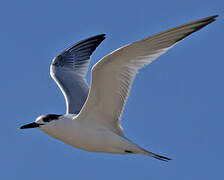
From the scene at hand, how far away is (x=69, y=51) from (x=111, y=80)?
4281mm

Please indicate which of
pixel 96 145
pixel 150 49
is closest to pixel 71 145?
pixel 96 145

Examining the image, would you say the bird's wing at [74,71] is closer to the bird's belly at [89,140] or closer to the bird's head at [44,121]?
the bird's head at [44,121]

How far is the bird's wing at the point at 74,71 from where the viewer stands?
10320 mm

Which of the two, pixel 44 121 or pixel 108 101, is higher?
pixel 108 101

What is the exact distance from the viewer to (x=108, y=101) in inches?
346

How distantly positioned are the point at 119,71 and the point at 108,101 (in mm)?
667

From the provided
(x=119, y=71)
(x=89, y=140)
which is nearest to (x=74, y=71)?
(x=89, y=140)

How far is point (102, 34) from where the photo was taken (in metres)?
12.5

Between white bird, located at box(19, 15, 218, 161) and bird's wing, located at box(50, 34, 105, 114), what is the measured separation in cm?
2

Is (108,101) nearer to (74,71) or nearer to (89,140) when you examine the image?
(89,140)

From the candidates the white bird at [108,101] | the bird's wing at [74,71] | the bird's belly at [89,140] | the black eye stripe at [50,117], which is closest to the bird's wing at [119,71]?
the white bird at [108,101]

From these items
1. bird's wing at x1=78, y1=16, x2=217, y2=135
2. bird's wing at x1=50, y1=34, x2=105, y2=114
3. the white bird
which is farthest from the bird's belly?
bird's wing at x1=50, y1=34, x2=105, y2=114

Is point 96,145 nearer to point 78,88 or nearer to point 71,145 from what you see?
point 71,145

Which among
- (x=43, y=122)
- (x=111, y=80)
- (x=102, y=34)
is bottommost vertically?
(x=43, y=122)
